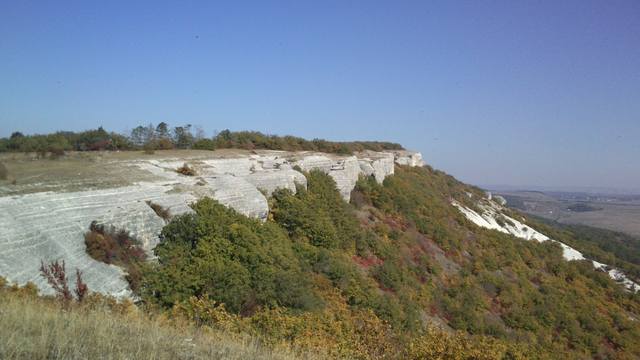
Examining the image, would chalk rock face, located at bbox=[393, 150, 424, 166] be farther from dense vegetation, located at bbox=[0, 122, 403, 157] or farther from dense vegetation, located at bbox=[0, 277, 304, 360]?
dense vegetation, located at bbox=[0, 277, 304, 360]

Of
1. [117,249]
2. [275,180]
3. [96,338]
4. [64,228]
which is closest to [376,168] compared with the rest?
[275,180]

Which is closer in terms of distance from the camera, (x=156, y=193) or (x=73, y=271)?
(x=73, y=271)

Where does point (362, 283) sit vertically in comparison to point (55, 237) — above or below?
below

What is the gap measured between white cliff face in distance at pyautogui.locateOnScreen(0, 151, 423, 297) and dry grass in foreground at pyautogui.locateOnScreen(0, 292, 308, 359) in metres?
2.58

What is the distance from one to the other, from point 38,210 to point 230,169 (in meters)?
10.7

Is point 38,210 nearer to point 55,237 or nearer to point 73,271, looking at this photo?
point 55,237

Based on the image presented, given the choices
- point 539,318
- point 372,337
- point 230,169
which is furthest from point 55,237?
point 539,318

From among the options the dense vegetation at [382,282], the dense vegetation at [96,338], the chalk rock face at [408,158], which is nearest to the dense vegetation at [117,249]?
the dense vegetation at [382,282]

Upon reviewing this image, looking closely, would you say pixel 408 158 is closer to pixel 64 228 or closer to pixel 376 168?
pixel 376 168

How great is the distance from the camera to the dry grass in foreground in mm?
4191

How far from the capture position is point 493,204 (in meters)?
50.8

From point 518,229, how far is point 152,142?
3319 centimetres

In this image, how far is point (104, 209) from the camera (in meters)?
10.9

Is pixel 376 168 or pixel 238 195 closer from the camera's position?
pixel 238 195
